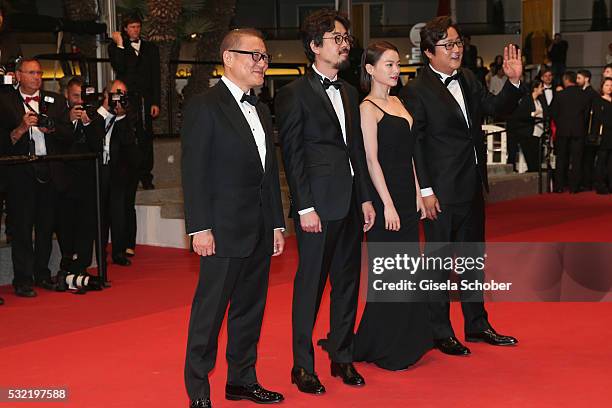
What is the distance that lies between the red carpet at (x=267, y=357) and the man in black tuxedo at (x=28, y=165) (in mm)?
304

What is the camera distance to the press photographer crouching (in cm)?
757

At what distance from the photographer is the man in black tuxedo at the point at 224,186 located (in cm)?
424

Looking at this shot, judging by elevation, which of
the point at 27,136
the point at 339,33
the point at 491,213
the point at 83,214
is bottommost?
the point at 491,213

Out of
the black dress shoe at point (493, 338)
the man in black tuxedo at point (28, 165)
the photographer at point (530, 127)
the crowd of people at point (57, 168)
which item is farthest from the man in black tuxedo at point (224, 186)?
the photographer at point (530, 127)

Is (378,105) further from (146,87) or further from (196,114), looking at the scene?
(146,87)

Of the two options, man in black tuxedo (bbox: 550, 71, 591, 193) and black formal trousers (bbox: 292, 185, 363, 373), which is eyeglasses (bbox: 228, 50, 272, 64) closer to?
black formal trousers (bbox: 292, 185, 363, 373)

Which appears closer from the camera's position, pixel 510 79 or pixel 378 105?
pixel 378 105

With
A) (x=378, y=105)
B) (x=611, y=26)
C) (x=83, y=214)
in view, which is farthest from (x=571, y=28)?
(x=378, y=105)

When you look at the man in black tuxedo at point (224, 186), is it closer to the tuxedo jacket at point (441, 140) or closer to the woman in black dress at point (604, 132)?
the tuxedo jacket at point (441, 140)

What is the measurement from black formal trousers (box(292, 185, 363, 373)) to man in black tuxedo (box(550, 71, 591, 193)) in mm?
9532

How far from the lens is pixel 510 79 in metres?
5.48

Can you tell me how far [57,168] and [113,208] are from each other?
111 centimetres

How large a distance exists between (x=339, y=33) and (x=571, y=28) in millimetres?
19587

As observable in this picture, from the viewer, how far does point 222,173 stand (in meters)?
4.29
